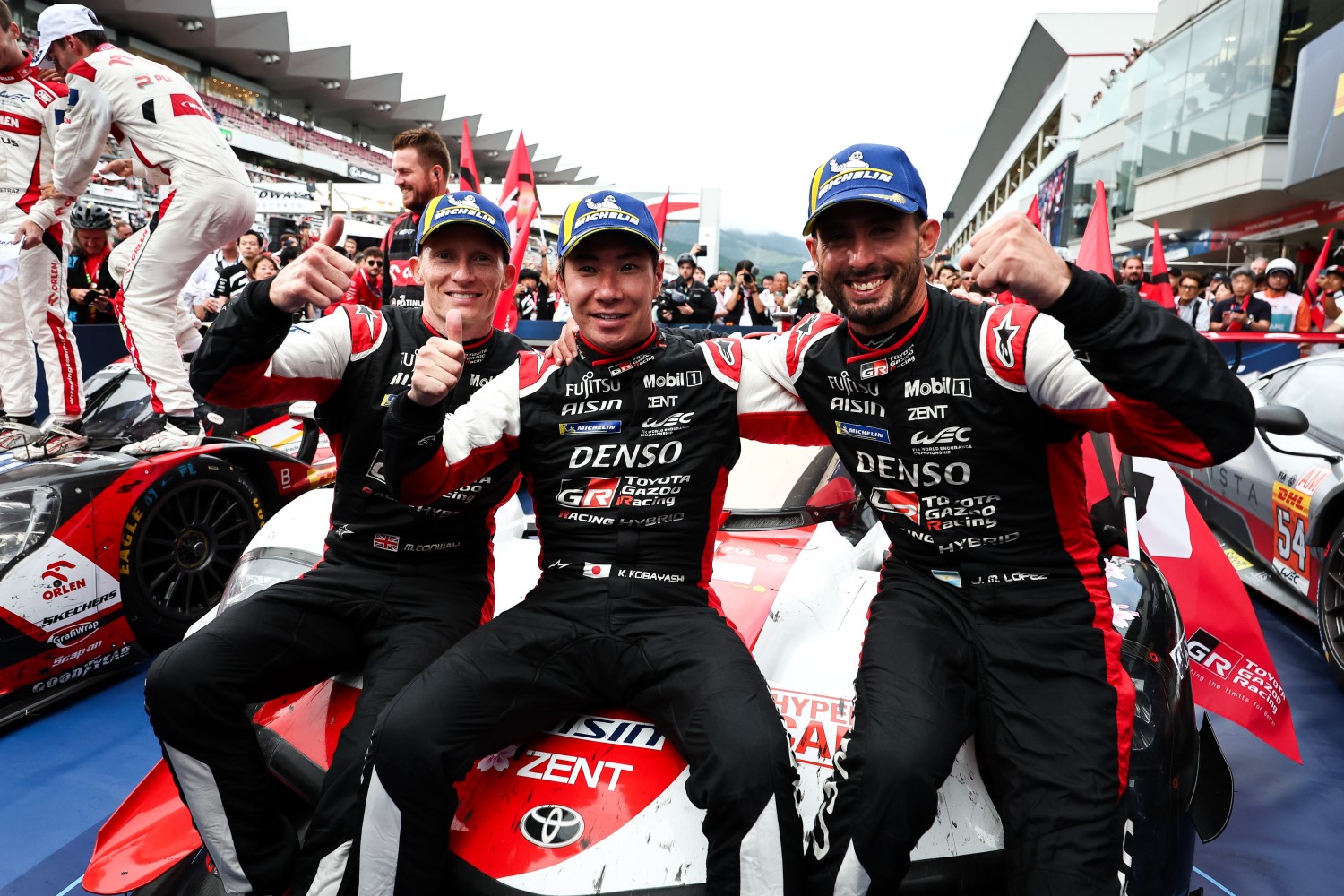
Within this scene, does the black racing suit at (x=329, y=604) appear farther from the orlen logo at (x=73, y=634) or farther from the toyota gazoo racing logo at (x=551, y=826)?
the orlen logo at (x=73, y=634)

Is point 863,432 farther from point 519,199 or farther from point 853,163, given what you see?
point 519,199

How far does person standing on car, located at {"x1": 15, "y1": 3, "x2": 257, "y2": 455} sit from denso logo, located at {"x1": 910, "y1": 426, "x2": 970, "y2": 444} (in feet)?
10.5

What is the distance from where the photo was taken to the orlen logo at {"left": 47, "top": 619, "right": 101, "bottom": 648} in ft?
10.2

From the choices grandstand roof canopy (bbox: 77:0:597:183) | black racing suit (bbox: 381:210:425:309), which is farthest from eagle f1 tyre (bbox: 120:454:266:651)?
grandstand roof canopy (bbox: 77:0:597:183)

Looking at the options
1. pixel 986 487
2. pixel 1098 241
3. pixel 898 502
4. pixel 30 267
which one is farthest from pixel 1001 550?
pixel 30 267

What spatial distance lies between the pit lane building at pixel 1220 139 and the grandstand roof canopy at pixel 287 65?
27117mm

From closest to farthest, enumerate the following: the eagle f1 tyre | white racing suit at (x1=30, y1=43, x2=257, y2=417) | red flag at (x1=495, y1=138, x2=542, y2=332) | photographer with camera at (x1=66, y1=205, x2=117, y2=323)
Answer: the eagle f1 tyre → white racing suit at (x1=30, y1=43, x2=257, y2=417) → red flag at (x1=495, y1=138, x2=542, y2=332) → photographer with camera at (x1=66, y1=205, x2=117, y2=323)

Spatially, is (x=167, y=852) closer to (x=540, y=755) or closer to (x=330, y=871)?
(x=330, y=871)

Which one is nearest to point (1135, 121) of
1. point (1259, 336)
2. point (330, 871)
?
point (1259, 336)

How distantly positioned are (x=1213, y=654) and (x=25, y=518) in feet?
13.1

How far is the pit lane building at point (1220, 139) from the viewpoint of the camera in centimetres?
1462

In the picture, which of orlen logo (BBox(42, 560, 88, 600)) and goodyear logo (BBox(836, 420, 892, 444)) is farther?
orlen logo (BBox(42, 560, 88, 600))

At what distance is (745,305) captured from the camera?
1084 centimetres

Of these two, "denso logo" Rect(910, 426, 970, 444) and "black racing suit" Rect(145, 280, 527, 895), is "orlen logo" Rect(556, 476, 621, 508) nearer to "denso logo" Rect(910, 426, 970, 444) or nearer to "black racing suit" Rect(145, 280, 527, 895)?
"black racing suit" Rect(145, 280, 527, 895)
